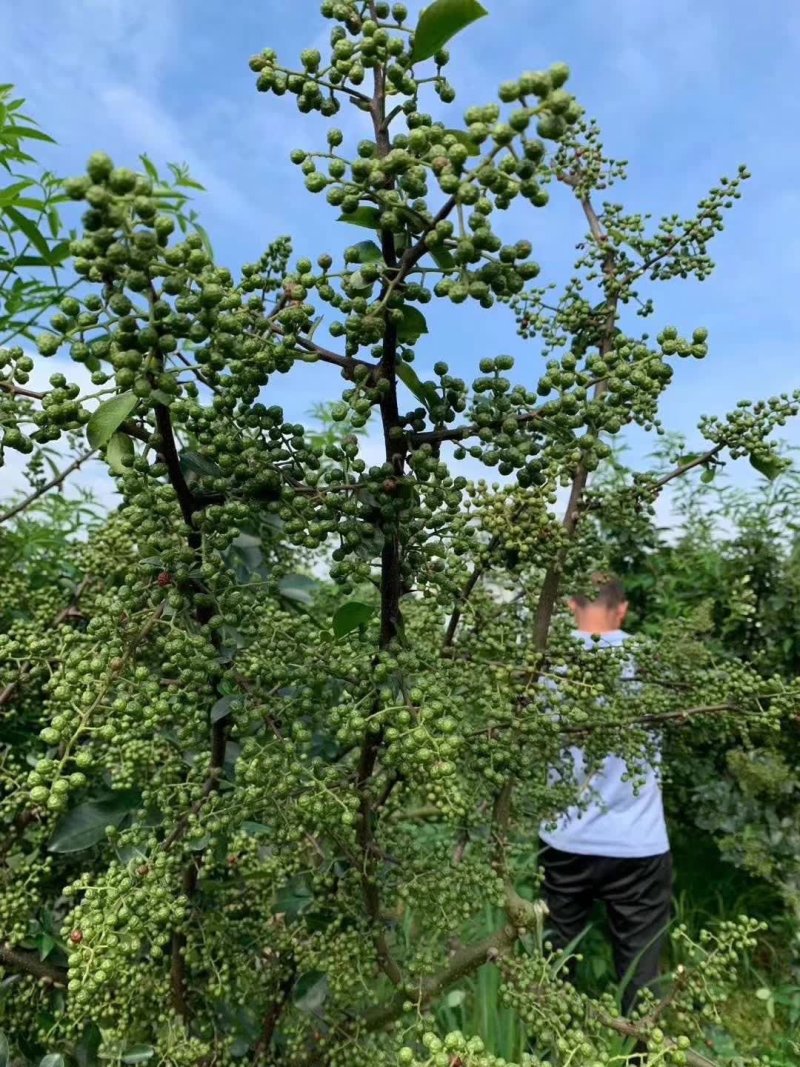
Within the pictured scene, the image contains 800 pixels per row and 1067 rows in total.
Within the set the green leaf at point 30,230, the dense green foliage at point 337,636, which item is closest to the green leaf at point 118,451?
the dense green foliage at point 337,636

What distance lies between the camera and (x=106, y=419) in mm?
1159

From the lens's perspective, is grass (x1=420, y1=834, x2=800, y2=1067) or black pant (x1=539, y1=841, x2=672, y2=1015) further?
black pant (x1=539, y1=841, x2=672, y2=1015)

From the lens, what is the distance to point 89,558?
2977 millimetres

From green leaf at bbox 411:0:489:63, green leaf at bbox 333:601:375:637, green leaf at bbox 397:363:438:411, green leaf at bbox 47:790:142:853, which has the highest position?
green leaf at bbox 411:0:489:63

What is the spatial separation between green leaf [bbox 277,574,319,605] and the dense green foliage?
402mm

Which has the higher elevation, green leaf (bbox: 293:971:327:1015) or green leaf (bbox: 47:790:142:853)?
green leaf (bbox: 47:790:142:853)

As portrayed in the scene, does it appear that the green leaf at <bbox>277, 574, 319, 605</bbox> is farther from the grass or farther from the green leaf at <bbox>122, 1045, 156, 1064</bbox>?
the grass

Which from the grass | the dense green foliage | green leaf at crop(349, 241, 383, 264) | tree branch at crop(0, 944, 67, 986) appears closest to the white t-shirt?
the grass

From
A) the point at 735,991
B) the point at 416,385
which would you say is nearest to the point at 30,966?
the point at 416,385

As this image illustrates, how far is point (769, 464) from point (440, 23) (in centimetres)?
154

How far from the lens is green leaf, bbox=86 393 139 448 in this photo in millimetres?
1155

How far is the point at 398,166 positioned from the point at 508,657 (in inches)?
60.6

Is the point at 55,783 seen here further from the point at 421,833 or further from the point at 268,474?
the point at 421,833

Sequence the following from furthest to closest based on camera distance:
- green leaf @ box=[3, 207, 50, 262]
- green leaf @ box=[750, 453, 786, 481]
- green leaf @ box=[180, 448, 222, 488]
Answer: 1. green leaf @ box=[3, 207, 50, 262]
2. green leaf @ box=[750, 453, 786, 481]
3. green leaf @ box=[180, 448, 222, 488]
